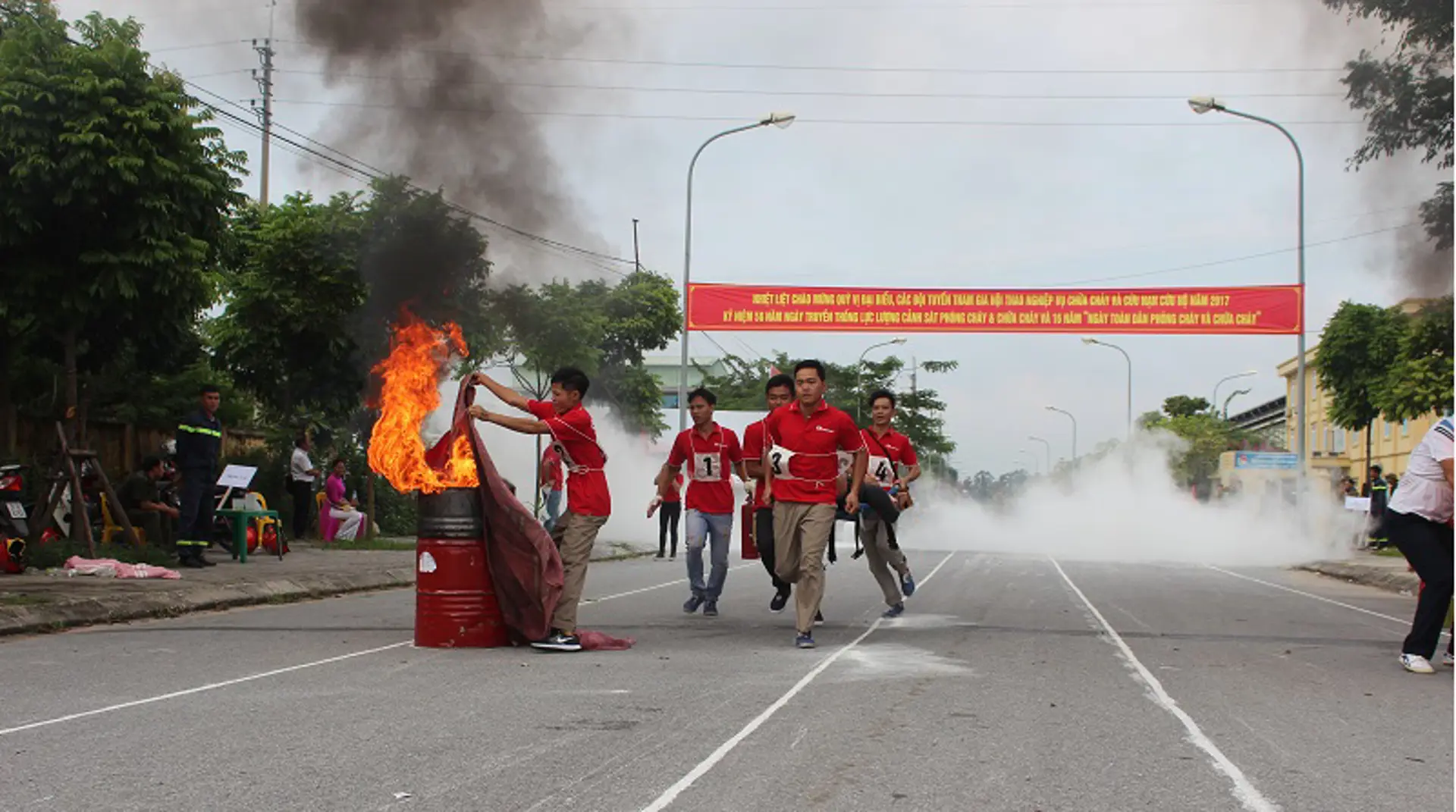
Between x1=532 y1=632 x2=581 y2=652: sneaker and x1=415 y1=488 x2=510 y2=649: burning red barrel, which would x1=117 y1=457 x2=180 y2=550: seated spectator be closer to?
x1=415 y1=488 x2=510 y2=649: burning red barrel

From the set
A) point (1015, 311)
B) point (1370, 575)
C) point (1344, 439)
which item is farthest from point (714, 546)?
point (1344, 439)

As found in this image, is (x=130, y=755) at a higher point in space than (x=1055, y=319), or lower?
lower

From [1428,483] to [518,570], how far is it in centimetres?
574

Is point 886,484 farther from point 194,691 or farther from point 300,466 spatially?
point 300,466

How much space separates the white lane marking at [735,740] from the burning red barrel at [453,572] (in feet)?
7.50

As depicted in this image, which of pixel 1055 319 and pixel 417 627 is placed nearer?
pixel 417 627

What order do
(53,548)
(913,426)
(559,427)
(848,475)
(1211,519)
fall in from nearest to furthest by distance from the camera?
(559,427), (848,475), (53,548), (1211,519), (913,426)

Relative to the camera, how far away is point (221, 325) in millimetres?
22375

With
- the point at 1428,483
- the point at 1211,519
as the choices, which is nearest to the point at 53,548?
the point at 1428,483

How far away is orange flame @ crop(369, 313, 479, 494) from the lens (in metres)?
9.25

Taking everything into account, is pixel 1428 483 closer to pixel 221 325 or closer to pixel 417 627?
pixel 417 627

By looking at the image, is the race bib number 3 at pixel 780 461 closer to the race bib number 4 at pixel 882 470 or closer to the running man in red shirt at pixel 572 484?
the running man in red shirt at pixel 572 484

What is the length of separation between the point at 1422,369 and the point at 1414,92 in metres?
7.66

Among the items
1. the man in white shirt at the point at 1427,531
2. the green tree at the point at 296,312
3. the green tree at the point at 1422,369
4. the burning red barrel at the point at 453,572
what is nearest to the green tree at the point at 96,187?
the green tree at the point at 296,312
